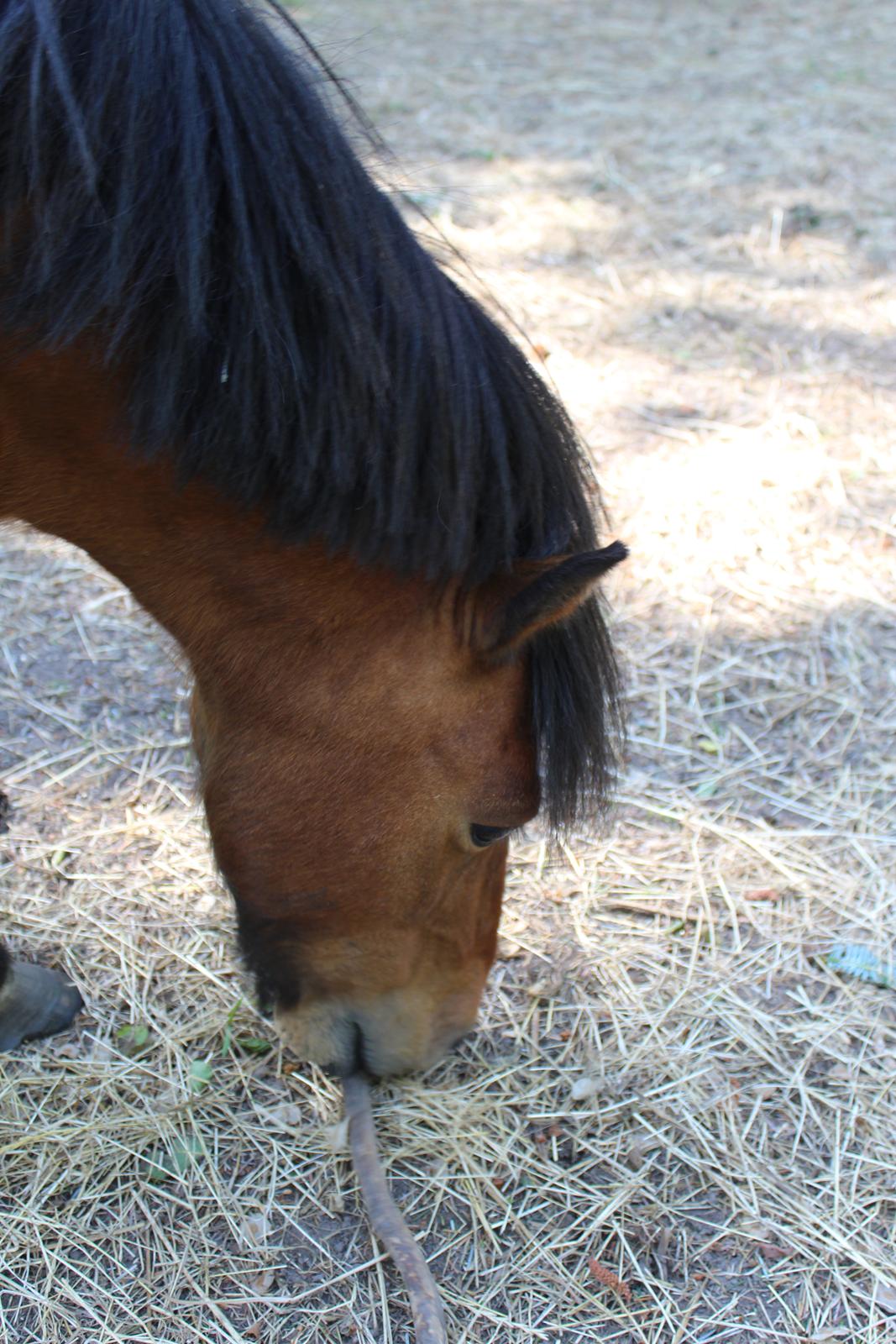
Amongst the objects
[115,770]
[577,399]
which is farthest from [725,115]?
[115,770]

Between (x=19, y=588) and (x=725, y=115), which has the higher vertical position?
(x=725, y=115)

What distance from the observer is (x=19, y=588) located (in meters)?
3.18

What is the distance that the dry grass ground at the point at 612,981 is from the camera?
1.77m

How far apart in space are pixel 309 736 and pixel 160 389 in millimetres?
487

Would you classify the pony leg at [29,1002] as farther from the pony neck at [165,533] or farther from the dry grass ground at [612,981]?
the pony neck at [165,533]

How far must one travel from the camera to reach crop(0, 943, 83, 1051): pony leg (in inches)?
78.5

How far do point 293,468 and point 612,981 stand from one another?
1353mm

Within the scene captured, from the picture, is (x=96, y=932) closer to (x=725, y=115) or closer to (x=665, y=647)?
(x=665, y=647)

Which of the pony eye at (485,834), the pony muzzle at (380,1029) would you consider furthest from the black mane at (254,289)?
the pony muzzle at (380,1029)

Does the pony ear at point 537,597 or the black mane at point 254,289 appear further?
the pony ear at point 537,597

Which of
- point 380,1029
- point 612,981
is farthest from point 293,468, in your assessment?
point 612,981

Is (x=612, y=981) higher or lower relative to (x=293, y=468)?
lower

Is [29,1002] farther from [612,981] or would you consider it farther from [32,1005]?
[612,981]

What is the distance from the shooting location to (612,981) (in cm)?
227
